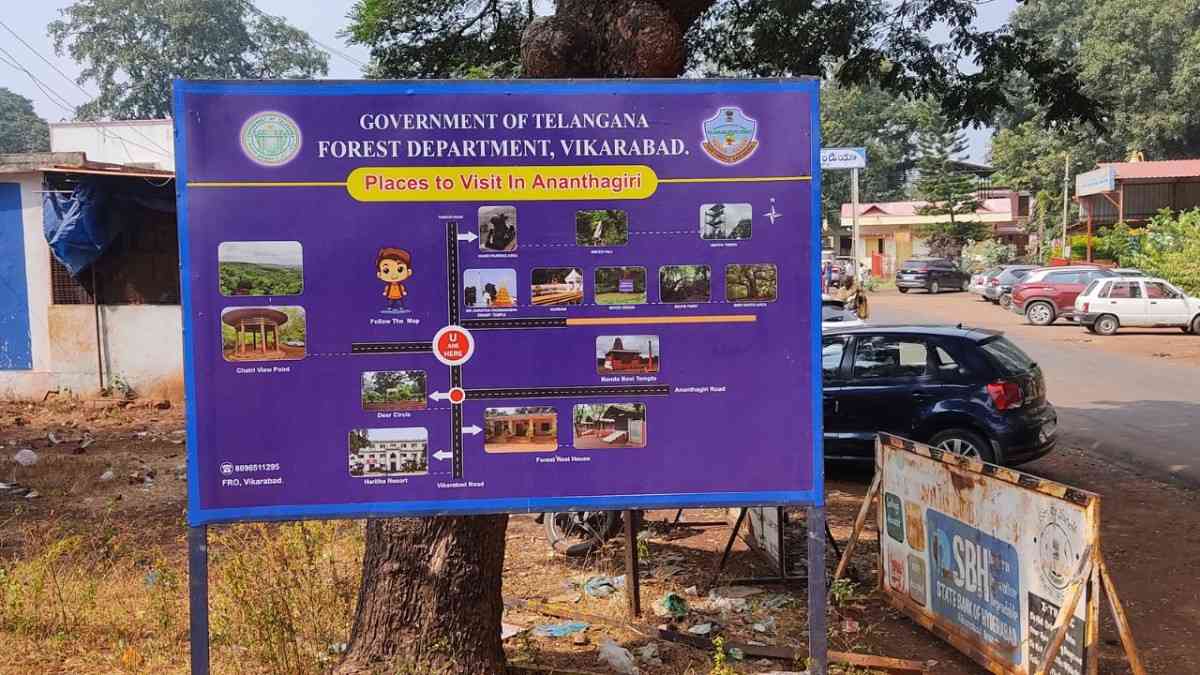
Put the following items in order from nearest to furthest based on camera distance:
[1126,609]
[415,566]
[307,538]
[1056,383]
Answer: [415,566] → [307,538] → [1126,609] → [1056,383]

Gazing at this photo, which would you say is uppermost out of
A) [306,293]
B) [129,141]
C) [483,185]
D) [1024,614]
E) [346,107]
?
[129,141]

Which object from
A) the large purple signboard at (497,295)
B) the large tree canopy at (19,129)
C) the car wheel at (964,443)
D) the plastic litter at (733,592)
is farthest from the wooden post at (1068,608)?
the large tree canopy at (19,129)

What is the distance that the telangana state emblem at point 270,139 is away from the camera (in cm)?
351

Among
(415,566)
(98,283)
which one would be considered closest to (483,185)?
(415,566)

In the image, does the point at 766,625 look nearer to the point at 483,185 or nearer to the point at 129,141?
the point at 483,185

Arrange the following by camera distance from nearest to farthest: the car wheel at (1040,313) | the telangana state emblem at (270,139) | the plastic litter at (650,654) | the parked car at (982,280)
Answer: the telangana state emblem at (270,139) < the plastic litter at (650,654) < the car wheel at (1040,313) < the parked car at (982,280)

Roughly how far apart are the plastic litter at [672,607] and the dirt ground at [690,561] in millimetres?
74

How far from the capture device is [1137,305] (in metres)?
24.8

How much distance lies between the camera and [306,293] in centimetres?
355

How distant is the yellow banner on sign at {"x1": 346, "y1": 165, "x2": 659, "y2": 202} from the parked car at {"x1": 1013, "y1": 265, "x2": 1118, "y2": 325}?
27.0m

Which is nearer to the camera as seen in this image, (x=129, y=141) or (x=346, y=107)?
(x=346, y=107)

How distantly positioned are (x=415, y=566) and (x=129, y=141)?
35680 mm

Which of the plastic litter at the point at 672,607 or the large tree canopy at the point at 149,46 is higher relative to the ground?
the large tree canopy at the point at 149,46

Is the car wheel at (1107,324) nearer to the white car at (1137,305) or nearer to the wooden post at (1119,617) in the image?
the white car at (1137,305)
